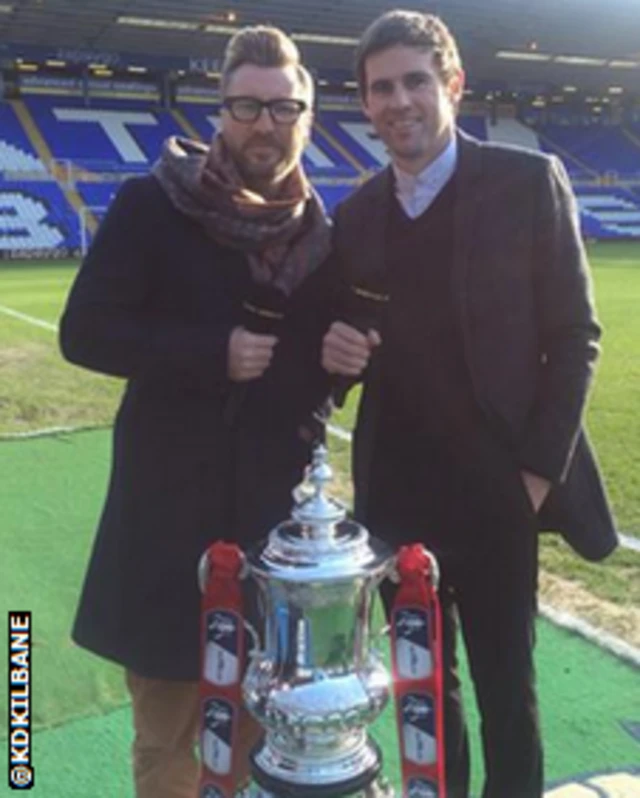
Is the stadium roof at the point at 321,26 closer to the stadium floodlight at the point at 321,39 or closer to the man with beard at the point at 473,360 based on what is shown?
the stadium floodlight at the point at 321,39

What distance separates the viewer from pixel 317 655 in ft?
5.05

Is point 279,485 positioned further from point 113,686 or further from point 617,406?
point 617,406

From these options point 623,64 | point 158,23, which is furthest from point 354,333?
point 623,64

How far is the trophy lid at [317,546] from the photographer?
1447 mm

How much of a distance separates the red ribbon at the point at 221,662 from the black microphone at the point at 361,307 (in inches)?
20.3

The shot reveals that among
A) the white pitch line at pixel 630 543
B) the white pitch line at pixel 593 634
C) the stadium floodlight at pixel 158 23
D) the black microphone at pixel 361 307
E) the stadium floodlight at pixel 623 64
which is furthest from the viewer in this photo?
the stadium floodlight at pixel 623 64

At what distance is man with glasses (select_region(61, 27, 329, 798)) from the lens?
6.13 feet

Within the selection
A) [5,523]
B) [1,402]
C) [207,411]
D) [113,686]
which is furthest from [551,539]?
[1,402]

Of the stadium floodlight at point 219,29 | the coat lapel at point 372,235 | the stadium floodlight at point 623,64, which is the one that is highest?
the stadium floodlight at point 219,29

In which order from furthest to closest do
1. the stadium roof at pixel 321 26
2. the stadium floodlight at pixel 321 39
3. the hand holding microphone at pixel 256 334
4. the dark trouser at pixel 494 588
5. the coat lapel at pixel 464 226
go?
1. the stadium floodlight at pixel 321 39
2. the stadium roof at pixel 321 26
3. the dark trouser at pixel 494 588
4. the coat lapel at pixel 464 226
5. the hand holding microphone at pixel 256 334

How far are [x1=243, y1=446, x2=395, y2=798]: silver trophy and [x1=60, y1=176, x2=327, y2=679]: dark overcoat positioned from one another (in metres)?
0.43

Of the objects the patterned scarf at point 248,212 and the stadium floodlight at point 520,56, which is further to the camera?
the stadium floodlight at point 520,56

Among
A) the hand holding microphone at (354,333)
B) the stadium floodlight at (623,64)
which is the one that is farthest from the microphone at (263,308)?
the stadium floodlight at (623,64)

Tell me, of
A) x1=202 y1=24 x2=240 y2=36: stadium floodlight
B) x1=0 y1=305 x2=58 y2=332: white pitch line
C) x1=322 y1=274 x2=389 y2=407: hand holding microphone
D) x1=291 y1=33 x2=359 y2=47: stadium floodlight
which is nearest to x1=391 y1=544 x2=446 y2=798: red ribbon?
x1=322 y1=274 x2=389 y2=407: hand holding microphone
